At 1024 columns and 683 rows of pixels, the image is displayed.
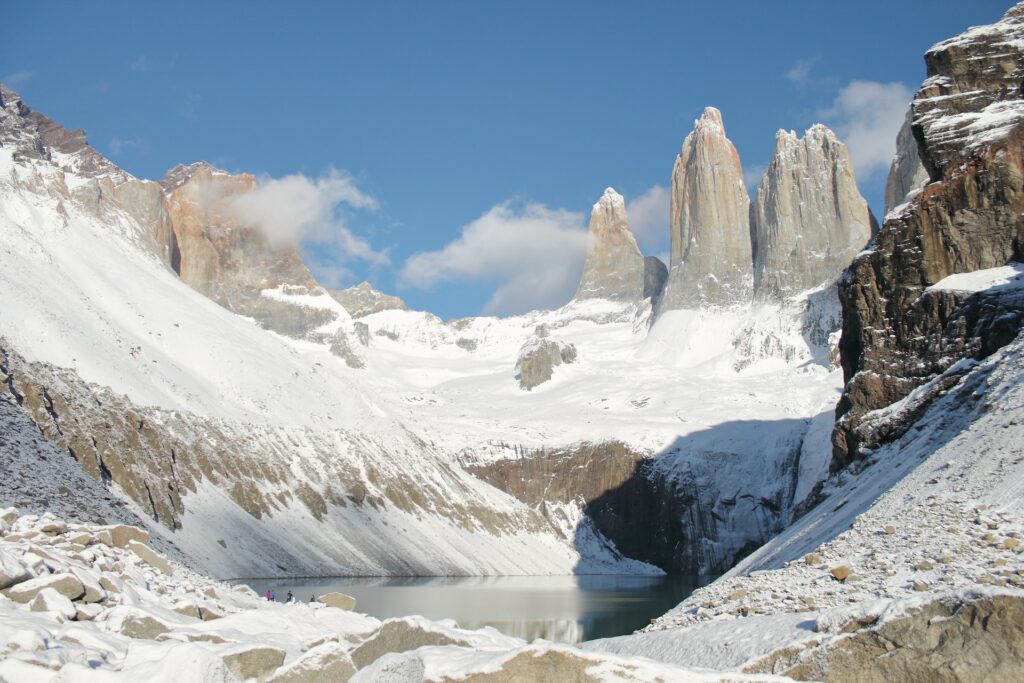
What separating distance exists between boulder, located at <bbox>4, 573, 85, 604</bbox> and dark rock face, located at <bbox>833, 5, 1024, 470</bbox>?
2393 inches

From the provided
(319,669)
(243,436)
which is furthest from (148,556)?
(243,436)

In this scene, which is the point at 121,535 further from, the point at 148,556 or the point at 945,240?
the point at 945,240

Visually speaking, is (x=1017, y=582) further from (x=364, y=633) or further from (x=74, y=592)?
(x=74, y=592)

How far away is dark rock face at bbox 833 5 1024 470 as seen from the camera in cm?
7381

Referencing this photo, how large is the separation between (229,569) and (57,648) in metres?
85.8

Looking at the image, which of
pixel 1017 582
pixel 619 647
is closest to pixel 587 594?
pixel 619 647

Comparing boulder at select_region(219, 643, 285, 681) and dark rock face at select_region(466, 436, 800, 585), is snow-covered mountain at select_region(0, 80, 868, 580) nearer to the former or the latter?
dark rock face at select_region(466, 436, 800, 585)

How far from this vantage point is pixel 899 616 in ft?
55.3

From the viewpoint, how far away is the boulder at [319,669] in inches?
655

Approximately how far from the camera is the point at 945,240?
7788 centimetres

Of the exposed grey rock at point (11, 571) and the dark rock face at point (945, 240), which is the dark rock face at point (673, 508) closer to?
the dark rock face at point (945, 240)

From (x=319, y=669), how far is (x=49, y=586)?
781cm

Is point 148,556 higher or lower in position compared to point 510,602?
higher

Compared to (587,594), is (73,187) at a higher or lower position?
higher
